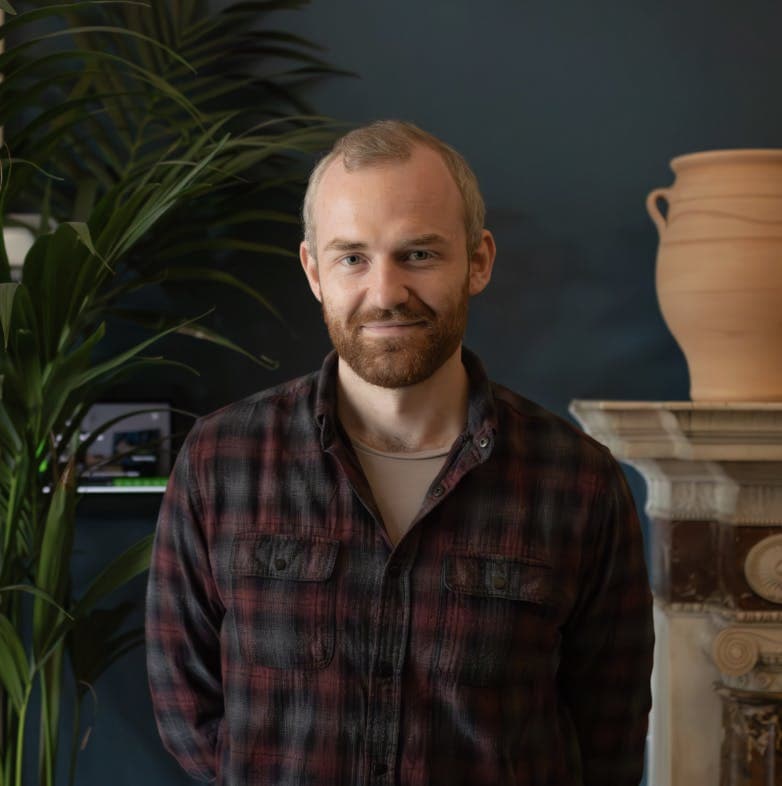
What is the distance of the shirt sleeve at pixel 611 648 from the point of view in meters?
1.62

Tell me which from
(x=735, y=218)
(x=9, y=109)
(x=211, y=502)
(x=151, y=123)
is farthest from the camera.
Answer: (x=151, y=123)

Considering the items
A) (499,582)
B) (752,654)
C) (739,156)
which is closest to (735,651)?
(752,654)

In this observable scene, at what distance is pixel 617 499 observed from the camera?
63.8 inches

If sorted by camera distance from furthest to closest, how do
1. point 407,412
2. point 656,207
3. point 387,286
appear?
point 656,207 < point 407,412 < point 387,286

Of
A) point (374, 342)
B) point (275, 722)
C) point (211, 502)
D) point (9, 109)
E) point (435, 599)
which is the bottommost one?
point (275, 722)

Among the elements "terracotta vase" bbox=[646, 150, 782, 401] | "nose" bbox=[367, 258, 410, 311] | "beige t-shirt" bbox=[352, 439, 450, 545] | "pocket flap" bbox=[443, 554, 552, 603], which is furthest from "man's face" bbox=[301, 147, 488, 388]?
"terracotta vase" bbox=[646, 150, 782, 401]

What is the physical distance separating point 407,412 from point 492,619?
0.28 metres

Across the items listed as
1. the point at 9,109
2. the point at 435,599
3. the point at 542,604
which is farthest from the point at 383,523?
the point at 9,109

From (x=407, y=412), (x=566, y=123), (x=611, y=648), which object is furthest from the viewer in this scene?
(x=566, y=123)

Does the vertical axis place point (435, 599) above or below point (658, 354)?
below

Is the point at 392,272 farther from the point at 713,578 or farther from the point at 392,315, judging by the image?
the point at 713,578

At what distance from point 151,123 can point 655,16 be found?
1.14 metres

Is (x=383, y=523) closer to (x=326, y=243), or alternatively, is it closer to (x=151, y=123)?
(x=326, y=243)

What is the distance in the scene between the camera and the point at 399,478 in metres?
1.56
